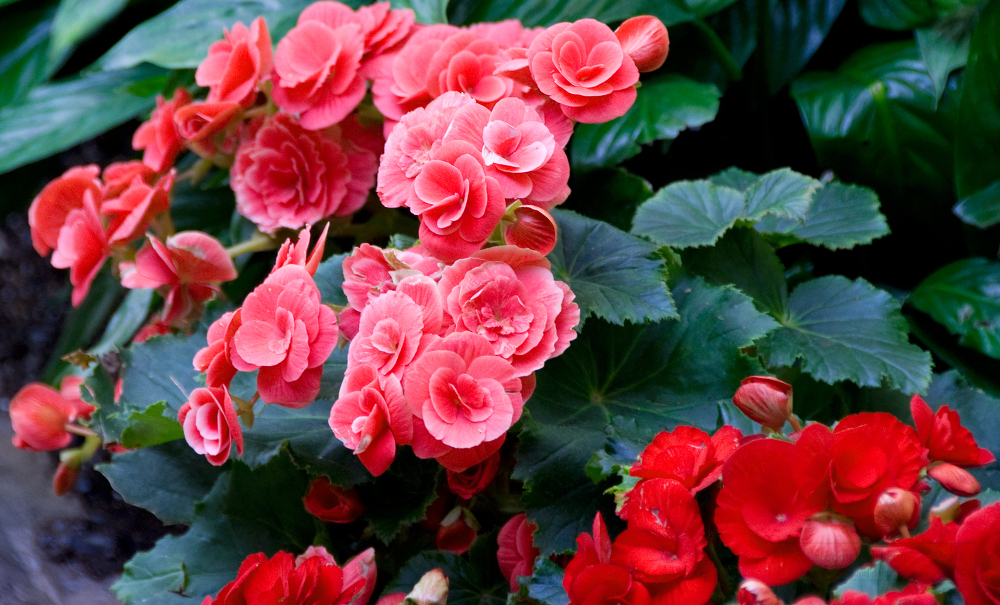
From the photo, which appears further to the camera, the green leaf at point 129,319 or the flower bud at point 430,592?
the green leaf at point 129,319

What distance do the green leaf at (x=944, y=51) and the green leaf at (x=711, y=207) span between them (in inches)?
15.1

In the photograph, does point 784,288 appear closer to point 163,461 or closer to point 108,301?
point 163,461

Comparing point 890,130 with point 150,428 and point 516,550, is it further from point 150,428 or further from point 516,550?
point 150,428

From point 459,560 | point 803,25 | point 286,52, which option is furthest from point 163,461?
point 803,25

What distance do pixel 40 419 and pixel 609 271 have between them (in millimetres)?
716

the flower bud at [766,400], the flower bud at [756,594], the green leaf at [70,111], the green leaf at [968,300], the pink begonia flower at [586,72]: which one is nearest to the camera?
the flower bud at [756,594]

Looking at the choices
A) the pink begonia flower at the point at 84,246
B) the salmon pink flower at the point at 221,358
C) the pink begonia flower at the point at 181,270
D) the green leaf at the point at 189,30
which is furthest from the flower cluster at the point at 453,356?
the green leaf at the point at 189,30

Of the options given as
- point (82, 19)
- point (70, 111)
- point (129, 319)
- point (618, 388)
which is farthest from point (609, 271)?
point (70, 111)

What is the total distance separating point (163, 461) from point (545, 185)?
557 millimetres

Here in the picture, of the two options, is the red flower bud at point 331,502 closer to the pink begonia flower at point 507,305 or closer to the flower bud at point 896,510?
the pink begonia flower at point 507,305

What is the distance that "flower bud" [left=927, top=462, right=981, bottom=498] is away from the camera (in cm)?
39

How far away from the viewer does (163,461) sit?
778 millimetres

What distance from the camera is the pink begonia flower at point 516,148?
51 centimetres

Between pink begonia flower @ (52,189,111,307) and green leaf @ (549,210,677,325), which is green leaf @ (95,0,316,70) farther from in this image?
green leaf @ (549,210,677,325)
